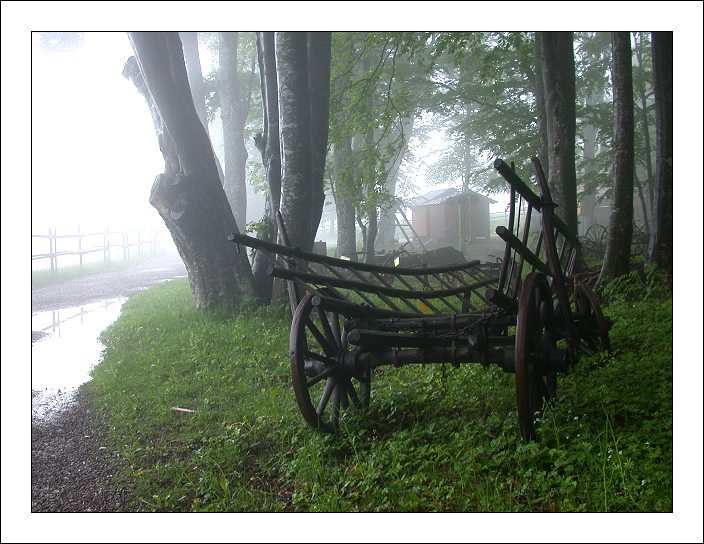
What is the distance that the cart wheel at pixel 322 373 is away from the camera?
2.71m

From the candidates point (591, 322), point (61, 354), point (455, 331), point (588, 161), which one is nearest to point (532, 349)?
point (455, 331)

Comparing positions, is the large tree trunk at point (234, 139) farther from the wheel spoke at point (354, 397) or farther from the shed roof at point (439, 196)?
the wheel spoke at point (354, 397)

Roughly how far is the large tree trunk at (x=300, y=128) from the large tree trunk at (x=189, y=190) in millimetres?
696

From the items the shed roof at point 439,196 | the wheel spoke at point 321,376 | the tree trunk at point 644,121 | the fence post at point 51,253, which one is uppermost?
the tree trunk at point 644,121

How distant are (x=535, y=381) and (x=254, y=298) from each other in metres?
3.42

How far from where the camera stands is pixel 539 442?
8.55ft

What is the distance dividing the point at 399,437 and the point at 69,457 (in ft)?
5.59

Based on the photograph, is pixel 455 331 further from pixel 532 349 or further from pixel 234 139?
pixel 234 139

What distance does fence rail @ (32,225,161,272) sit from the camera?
3.46 meters

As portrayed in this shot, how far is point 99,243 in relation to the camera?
5016 millimetres

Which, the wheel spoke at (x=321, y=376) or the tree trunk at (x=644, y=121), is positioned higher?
the tree trunk at (x=644, y=121)

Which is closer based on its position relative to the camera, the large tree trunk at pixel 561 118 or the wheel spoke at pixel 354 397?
the wheel spoke at pixel 354 397

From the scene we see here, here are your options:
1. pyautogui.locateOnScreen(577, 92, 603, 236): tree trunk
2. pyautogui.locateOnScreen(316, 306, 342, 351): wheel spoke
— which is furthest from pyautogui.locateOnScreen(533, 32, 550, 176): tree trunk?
pyautogui.locateOnScreen(316, 306, 342, 351): wheel spoke

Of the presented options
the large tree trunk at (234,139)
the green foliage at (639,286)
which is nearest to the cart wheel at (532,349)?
the green foliage at (639,286)
